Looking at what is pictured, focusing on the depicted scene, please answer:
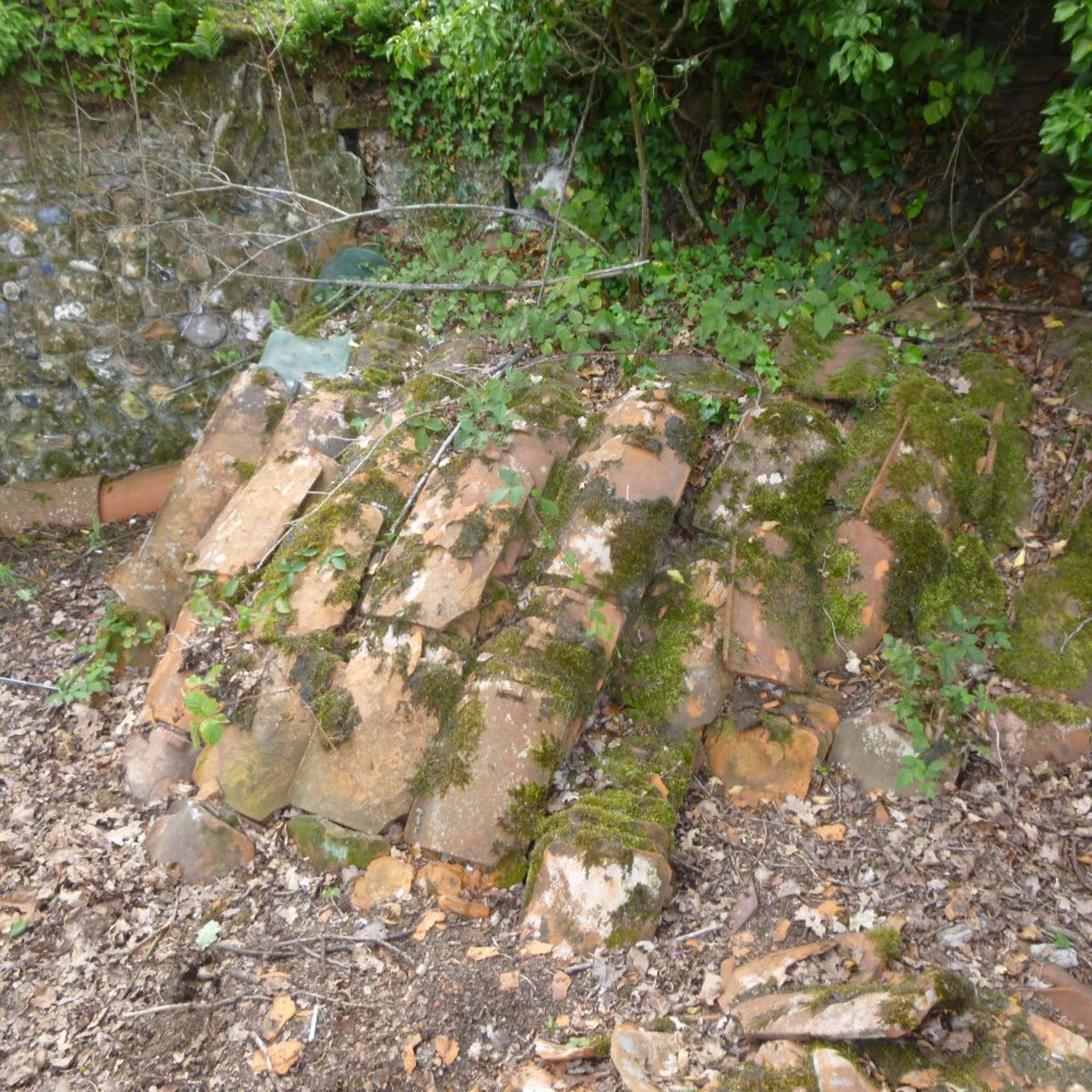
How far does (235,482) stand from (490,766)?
84.4 inches

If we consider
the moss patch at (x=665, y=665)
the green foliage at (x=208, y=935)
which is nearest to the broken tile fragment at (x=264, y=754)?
the green foliage at (x=208, y=935)

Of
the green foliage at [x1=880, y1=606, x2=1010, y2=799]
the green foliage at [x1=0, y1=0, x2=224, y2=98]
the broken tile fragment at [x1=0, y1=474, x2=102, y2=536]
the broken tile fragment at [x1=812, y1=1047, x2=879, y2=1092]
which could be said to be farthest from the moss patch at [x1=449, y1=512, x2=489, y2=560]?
the green foliage at [x1=0, y1=0, x2=224, y2=98]

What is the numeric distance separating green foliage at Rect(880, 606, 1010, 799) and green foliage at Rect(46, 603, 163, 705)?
3.18 m

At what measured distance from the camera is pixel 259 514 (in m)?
3.52

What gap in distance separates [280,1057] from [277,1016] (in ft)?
0.42

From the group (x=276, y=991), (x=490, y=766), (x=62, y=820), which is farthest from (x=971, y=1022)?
(x=62, y=820)

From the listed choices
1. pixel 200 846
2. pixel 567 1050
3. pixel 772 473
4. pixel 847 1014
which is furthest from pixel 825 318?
pixel 200 846

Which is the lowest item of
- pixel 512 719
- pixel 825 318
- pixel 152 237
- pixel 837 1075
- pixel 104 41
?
pixel 512 719

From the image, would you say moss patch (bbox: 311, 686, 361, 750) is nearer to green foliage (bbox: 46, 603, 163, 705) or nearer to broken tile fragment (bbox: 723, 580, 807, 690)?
green foliage (bbox: 46, 603, 163, 705)

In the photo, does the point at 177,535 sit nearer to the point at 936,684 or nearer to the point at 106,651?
the point at 106,651

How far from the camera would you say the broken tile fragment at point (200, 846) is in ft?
9.01

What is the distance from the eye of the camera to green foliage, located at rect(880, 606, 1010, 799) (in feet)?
8.94

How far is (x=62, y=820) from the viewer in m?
3.01

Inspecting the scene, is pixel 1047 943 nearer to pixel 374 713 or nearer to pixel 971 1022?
pixel 971 1022
